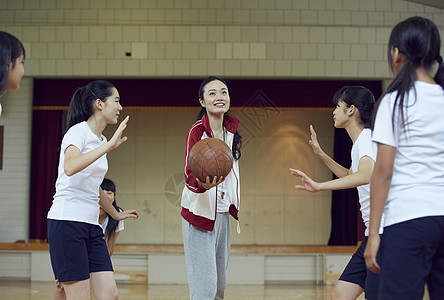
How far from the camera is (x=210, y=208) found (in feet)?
10.7

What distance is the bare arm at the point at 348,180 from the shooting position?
277 cm

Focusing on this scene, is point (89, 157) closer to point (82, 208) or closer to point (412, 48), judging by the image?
point (82, 208)

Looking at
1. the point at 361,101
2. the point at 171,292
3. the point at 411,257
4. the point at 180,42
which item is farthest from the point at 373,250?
the point at 180,42

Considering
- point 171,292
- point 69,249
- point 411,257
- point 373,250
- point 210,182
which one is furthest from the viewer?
point 171,292

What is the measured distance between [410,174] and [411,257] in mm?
265

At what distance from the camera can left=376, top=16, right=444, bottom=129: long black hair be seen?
1.98 meters

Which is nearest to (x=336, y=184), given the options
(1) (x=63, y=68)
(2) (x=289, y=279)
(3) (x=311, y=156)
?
(2) (x=289, y=279)

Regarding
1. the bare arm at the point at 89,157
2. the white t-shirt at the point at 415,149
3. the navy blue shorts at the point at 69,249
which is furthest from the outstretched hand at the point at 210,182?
the white t-shirt at the point at 415,149

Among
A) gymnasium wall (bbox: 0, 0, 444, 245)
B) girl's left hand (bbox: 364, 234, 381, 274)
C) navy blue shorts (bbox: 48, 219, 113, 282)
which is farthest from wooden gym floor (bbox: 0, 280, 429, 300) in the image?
girl's left hand (bbox: 364, 234, 381, 274)

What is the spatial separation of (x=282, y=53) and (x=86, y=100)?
5.79 meters

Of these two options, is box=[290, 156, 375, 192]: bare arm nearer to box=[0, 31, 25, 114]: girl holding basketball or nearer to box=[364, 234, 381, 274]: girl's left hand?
box=[364, 234, 381, 274]: girl's left hand

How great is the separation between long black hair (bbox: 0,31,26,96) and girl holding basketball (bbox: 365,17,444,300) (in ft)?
4.30

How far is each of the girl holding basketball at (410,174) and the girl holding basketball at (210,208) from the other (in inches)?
49.5

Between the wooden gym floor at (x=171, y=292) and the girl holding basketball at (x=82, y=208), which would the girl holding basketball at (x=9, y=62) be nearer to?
the girl holding basketball at (x=82, y=208)
